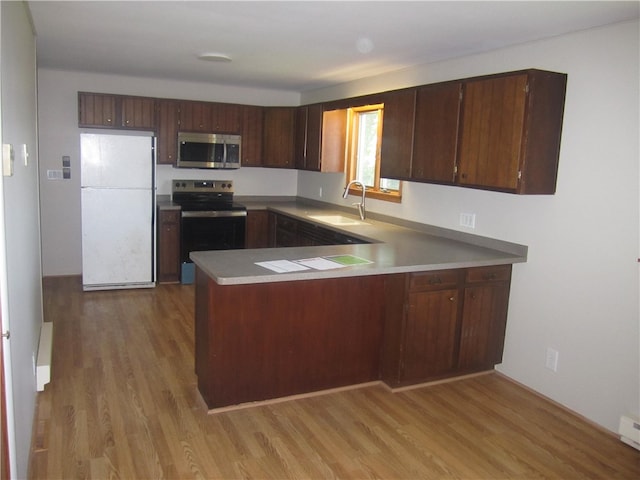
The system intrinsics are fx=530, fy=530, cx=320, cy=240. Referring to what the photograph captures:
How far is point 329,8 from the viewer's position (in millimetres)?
2896

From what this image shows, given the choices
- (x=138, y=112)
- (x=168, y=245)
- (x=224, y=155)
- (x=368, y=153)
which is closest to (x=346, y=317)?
(x=368, y=153)

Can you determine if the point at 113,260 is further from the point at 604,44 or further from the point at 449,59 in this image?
the point at 604,44

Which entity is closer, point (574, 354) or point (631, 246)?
point (631, 246)

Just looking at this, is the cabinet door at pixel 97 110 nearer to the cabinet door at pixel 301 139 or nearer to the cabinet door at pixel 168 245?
the cabinet door at pixel 168 245

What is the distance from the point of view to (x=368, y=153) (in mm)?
5434

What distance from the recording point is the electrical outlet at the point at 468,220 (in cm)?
399

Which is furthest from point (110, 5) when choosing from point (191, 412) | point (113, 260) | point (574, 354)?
point (574, 354)

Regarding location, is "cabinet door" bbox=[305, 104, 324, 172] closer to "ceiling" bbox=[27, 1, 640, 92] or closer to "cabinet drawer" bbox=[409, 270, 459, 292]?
"ceiling" bbox=[27, 1, 640, 92]

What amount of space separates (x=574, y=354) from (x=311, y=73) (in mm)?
3485

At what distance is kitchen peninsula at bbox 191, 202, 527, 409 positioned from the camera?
3023 mm

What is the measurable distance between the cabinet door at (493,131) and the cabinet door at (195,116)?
3581mm

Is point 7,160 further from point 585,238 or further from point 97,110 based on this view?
point 97,110

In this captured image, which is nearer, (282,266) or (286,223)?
(282,266)

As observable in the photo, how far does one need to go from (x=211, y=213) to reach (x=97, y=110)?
1.65m
